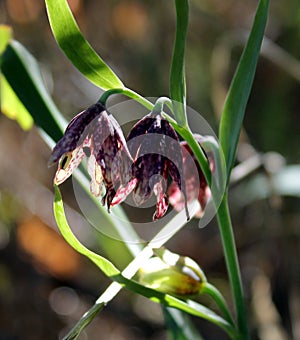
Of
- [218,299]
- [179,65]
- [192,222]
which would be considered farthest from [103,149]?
[192,222]

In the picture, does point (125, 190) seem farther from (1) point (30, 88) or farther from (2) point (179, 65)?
(1) point (30, 88)

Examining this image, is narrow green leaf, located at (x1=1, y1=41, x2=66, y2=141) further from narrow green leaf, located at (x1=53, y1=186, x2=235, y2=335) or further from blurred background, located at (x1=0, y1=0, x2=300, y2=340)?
blurred background, located at (x1=0, y1=0, x2=300, y2=340)

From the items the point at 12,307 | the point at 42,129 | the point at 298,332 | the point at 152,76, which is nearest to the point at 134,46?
the point at 152,76

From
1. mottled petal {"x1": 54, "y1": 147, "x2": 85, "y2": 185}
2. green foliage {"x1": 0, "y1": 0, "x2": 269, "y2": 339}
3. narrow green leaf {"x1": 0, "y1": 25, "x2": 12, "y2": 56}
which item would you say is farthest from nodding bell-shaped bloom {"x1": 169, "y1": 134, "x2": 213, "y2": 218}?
narrow green leaf {"x1": 0, "y1": 25, "x2": 12, "y2": 56}

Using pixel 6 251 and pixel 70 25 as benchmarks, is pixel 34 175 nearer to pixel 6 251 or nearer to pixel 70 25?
pixel 6 251

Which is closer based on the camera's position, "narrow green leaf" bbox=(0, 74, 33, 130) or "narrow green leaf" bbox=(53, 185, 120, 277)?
"narrow green leaf" bbox=(53, 185, 120, 277)

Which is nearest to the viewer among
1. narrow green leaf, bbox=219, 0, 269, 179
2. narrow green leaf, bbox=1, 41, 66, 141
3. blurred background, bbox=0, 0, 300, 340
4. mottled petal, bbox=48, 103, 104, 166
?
mottled petal, bbox=48, 103, 104, 166
